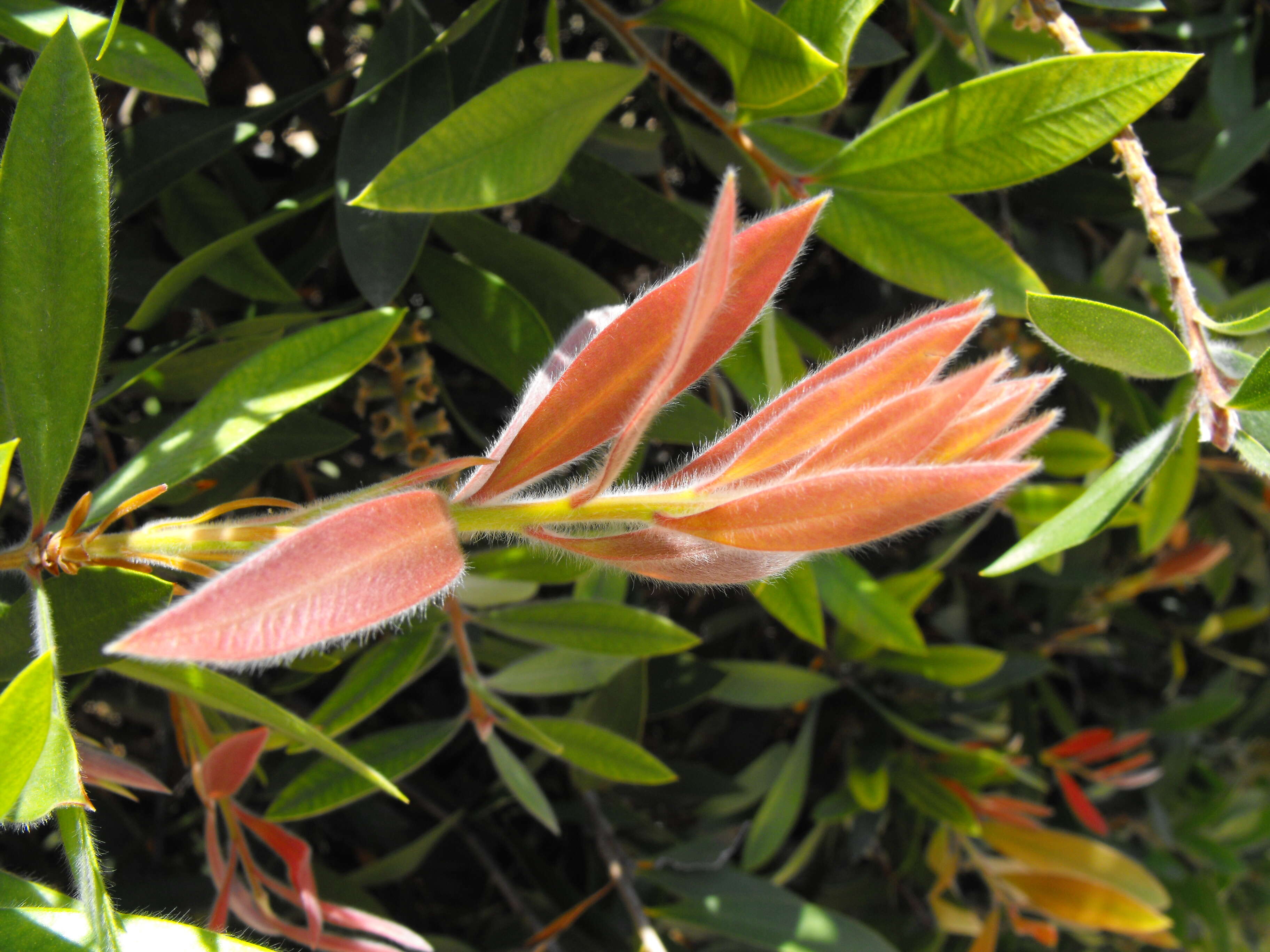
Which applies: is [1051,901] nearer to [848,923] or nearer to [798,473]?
[848,923]

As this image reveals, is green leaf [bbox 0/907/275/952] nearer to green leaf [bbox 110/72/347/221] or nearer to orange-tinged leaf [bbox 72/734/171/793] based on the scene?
orange-tinged leaf [bbox 72/734/171/793]

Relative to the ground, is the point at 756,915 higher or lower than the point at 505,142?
lower

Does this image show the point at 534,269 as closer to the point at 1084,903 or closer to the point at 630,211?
the point at 630,211

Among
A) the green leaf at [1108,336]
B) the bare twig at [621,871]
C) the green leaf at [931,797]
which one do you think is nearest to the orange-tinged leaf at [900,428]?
the green leaf at [1108,336]

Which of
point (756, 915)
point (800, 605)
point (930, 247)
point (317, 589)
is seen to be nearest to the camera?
point (317, 589)

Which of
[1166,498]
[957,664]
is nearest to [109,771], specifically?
[957,664]

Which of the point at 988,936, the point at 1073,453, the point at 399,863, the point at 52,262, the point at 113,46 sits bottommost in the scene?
the point at 988,936

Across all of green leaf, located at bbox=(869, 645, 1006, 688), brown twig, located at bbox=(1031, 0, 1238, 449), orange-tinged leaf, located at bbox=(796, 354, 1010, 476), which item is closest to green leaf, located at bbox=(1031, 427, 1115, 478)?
green leaf, located at bbox=(869, 645, 1006, 688)
